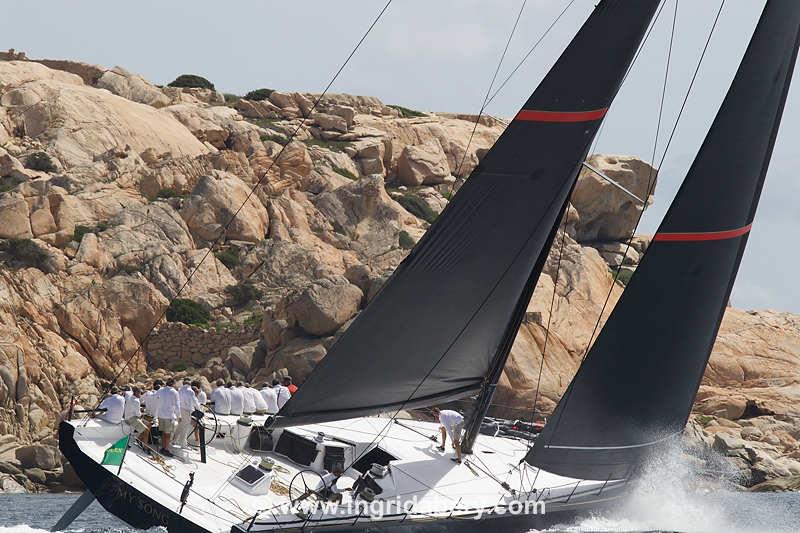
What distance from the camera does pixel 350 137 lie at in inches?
2336

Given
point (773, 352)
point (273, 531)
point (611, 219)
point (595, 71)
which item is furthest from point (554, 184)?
point (611, 219)

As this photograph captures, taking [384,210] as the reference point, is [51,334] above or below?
below

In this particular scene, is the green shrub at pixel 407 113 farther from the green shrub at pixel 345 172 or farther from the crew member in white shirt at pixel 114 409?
the crew member in white shirt at pixel 114 409

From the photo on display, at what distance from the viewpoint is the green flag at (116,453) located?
16469 millimetres

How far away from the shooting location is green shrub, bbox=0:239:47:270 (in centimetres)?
3603

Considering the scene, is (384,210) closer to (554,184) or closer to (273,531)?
(554,184)

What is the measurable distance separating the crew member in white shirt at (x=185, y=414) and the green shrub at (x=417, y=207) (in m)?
32.4

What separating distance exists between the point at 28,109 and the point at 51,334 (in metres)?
18.9

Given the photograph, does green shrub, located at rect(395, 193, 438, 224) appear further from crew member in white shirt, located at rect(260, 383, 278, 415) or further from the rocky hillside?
crew member in white shirt, located at rect(260, 383, 278, 415)

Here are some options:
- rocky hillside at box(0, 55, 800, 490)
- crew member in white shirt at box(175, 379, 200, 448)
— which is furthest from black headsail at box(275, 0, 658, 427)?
rocky hillside at box(0, 55, 800, 490)

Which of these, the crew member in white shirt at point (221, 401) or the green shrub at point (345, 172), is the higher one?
the green shrub at point (345, 172)

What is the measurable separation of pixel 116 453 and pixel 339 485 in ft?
11.6

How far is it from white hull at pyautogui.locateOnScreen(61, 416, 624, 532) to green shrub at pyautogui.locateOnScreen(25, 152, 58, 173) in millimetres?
28933

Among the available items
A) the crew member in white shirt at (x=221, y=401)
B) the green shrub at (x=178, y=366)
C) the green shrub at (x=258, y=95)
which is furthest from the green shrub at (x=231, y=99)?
the crew member in white shirt at (x=221, y=401)
